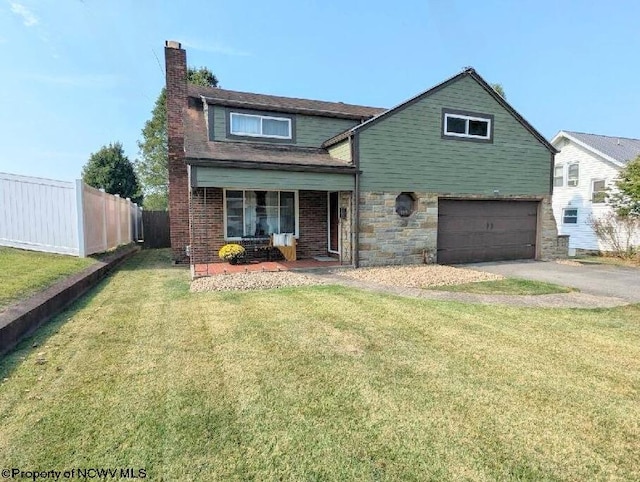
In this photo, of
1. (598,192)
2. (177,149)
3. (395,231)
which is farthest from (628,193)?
(177,149)

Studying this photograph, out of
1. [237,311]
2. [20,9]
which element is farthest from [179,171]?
[237,311]

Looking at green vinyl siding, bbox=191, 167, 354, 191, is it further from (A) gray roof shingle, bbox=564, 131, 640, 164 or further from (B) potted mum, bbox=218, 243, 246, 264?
(A) gray roof shingle, bbox=564, 131, 640, 164

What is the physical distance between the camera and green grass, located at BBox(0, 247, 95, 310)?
5582mm

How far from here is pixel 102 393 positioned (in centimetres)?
324

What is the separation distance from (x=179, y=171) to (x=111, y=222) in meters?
3.78

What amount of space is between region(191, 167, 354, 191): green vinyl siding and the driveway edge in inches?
127

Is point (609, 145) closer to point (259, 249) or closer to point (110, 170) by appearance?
point (259, 249)

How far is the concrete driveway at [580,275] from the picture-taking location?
775 centimetres

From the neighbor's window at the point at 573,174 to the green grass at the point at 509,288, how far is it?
15357mm

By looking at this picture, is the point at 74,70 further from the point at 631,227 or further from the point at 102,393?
the point at 631,227

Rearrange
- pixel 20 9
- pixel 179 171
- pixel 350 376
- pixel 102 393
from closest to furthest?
pixel 102 393, pixel 350 376, pixel 20 9, pixel 179 171

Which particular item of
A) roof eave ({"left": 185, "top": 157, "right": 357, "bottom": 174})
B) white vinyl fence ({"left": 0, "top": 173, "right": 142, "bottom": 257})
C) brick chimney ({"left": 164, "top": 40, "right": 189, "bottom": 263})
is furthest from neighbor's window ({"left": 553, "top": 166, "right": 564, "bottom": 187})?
white vinyl fence ({"left": 0, "top": 173, "right": 142, "bottom": 257})

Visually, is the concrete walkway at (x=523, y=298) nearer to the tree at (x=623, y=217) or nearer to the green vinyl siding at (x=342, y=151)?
the green vinyl siding at (x=342, y=151)

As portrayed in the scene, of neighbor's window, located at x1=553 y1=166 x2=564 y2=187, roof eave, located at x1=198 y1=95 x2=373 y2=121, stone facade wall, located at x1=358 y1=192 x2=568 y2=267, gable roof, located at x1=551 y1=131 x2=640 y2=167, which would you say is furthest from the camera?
neighbor's window, located at x1=553 y1=166 x2=564 y2=187
